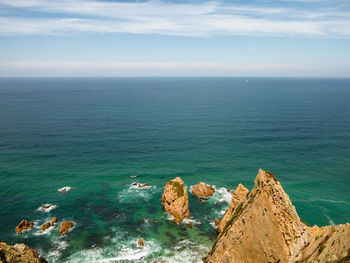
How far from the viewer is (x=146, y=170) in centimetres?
7606

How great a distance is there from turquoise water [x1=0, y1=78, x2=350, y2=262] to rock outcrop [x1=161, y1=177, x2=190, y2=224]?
2.22 meters

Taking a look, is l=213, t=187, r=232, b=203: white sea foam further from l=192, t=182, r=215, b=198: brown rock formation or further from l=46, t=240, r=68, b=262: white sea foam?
l=46, t=240, r=68, b=262: white sea foam

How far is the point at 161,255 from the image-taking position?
4178cm

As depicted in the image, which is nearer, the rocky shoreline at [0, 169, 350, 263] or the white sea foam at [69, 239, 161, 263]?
the rocky shoreline at [0, 169, 350, 263]

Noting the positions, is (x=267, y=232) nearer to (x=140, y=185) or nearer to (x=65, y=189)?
(x=140, y=185)

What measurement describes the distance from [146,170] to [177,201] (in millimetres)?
25622

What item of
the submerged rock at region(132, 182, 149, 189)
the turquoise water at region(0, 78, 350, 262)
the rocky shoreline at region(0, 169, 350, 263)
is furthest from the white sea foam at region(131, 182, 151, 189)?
the rocky shoreline at region(0, 169, 350, 263)

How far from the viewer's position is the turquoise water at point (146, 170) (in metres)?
45.9

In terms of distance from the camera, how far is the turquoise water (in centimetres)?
4594

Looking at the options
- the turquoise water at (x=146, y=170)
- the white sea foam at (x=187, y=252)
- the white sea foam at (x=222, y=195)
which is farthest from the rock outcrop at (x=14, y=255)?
the white sea foam at (x=222, y=195)

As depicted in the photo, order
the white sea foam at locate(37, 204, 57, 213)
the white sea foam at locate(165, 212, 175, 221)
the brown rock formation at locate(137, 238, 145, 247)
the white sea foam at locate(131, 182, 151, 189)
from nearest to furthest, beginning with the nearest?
the brown rock formation at locate(137, 238, 145, 247) < the white sea foam at locate(165, 212, 175, 221) < the white sea foam at locate(37, 204, 57, 213) < the white sea foam at locate(131, 182, 151, 189)

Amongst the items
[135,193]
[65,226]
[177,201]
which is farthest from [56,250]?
[177,201]

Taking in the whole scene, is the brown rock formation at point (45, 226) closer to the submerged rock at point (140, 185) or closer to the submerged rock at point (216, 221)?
the submerged rock at point (140, 185)

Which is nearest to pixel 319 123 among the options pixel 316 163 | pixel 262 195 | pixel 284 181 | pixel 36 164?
pixel 316 163
